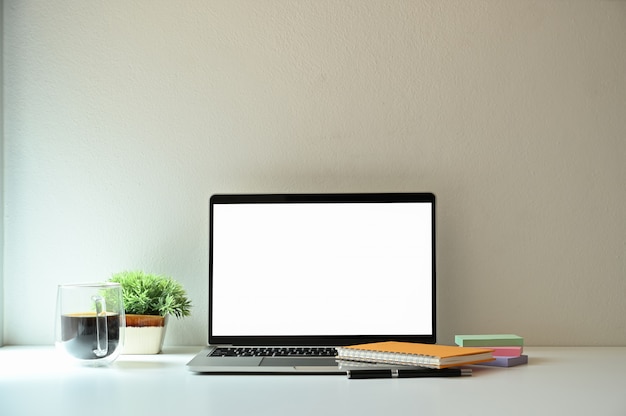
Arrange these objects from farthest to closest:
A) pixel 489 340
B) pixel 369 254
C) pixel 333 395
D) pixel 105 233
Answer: pixel 105 233 < pixel 369 254 < pixel 489 340 < pixel 333 395

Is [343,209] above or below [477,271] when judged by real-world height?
above

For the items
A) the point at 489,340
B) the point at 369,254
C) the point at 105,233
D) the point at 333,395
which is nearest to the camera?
the point at 333,395

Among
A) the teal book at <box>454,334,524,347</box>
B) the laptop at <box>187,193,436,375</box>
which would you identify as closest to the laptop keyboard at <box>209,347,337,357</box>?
the laptop at <box>187,193,436,375</box>

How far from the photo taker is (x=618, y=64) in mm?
1679

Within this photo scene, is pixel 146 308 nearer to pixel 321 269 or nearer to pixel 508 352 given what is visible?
pixel 321 269

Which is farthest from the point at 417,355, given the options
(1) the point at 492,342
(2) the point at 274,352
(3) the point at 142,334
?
(3) the point at 142,334

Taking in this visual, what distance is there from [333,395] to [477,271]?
2.00 ft

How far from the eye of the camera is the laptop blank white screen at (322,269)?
1.55 metres

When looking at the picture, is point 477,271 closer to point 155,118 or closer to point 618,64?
point 618,64

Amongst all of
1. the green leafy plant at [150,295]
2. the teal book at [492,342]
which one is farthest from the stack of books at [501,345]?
the green leafy plant at [150,295]

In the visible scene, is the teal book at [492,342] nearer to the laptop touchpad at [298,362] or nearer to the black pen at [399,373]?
the black pen at [399,373]

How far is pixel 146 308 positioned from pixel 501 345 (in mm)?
667

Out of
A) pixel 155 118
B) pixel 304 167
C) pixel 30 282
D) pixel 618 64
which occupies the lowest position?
pixel 30 282

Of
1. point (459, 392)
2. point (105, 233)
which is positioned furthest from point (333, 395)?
point (105, 233)
